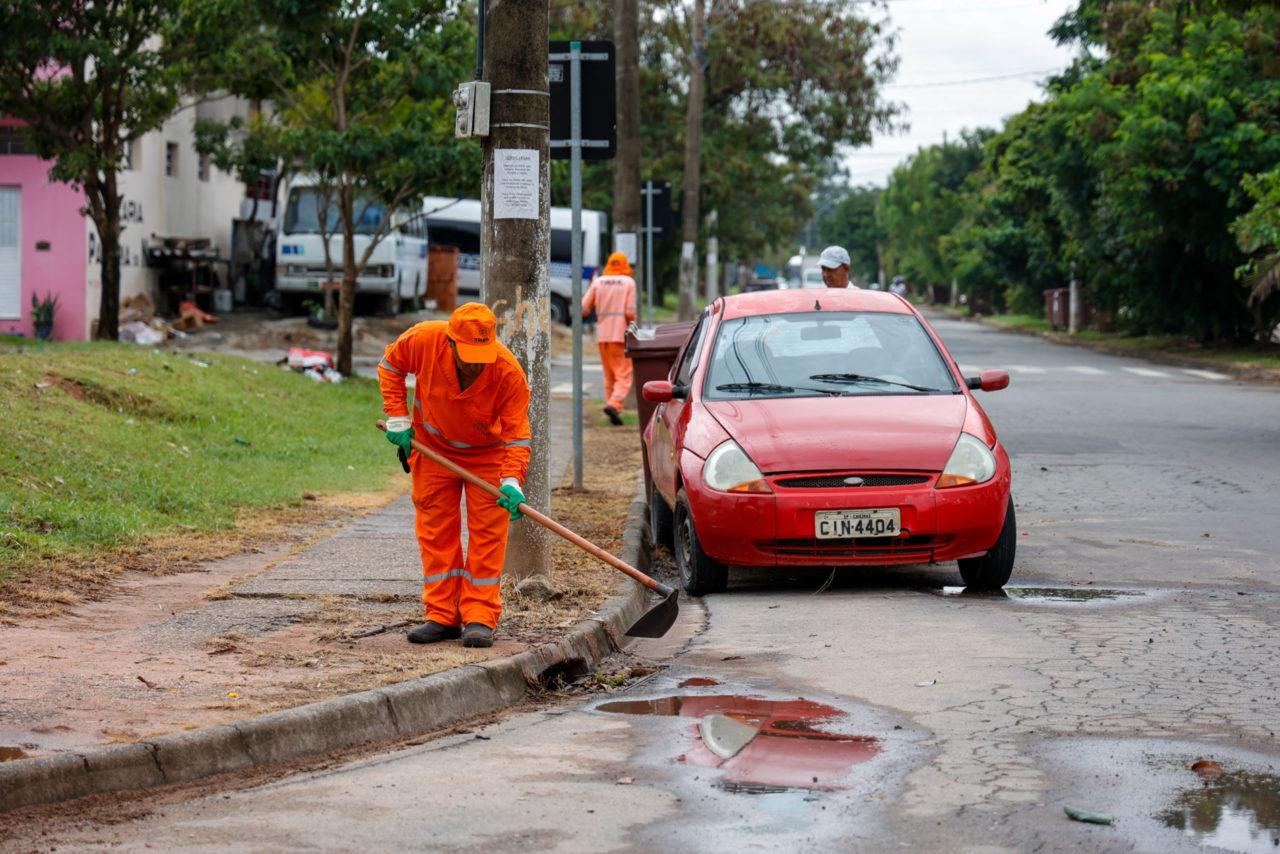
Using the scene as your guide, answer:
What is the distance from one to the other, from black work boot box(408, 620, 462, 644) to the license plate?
2.16 meters

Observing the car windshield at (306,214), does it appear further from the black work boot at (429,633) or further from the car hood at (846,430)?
the black work boot at (429,633)

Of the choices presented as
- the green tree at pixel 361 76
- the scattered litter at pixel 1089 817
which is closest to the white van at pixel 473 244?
the green tree at pixel 361 76

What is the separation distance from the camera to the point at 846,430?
9.12 metres

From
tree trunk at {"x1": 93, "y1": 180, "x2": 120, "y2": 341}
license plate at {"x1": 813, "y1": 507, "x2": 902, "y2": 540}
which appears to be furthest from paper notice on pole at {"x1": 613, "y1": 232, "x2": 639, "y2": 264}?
license plate at {"x1": 813, "y1": 507, "x2": 902, "y2": 540}

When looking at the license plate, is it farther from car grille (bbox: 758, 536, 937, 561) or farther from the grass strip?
the grass strip

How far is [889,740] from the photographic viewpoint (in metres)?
5.88

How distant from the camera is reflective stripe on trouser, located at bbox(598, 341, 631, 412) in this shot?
18766 mm

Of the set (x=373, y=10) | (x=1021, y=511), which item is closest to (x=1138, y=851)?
(x=1021, y=511)

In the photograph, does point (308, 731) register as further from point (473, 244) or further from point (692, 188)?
point (473, 244)

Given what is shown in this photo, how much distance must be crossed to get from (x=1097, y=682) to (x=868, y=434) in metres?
2.55

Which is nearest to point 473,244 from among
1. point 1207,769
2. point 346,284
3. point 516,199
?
point 346,284

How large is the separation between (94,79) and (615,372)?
976 centimetres

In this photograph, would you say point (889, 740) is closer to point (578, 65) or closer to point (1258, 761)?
point (1258, 761)

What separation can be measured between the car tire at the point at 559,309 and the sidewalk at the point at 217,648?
26367mm
